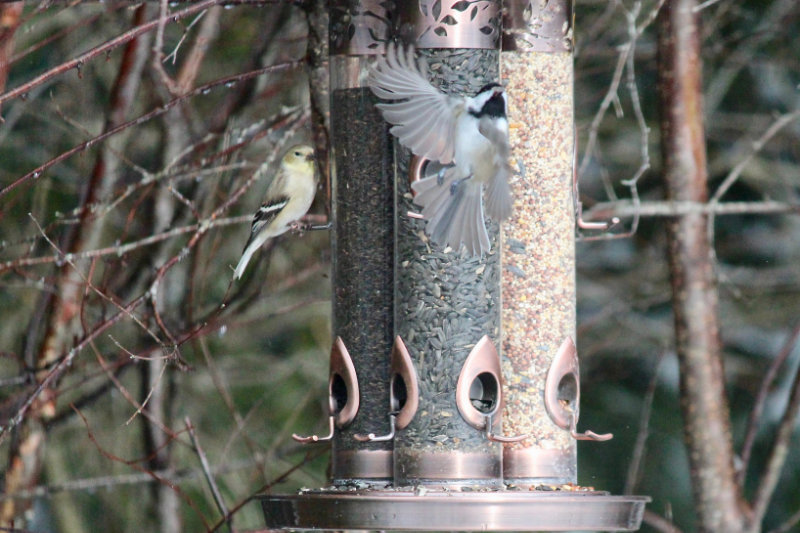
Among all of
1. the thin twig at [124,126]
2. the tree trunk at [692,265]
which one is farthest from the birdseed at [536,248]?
the tree trunk at [692,265]

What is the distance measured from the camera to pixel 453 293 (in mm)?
4570

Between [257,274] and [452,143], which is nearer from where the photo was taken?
[452,143]

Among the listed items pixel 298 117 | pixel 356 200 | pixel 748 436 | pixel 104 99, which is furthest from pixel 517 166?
pixel 104 99

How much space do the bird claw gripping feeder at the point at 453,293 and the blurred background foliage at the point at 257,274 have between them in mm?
1167

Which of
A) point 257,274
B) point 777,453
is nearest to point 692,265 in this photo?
point 777,453

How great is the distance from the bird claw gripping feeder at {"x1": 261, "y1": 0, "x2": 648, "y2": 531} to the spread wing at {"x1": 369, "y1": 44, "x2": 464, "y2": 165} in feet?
0.45

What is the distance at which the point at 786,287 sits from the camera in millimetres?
8500

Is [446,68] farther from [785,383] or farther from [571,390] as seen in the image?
[785,383]

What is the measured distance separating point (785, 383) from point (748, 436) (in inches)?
131

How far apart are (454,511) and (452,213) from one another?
39.8 inches

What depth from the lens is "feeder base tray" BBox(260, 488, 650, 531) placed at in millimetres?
4000

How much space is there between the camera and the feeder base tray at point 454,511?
4.00 metres

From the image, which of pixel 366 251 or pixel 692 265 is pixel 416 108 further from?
pixel 692 265

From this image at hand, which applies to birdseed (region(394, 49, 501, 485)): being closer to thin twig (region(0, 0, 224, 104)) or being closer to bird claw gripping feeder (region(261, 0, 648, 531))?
bird claw gripping feeder (region(261, 0, 648, 531))
